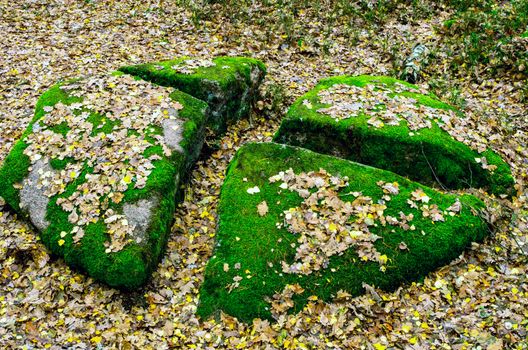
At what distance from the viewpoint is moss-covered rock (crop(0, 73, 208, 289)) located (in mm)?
5379

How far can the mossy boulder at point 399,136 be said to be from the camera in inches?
253

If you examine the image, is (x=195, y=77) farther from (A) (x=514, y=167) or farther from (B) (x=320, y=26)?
(A) (x=514, y=167)

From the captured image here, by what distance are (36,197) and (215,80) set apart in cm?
362

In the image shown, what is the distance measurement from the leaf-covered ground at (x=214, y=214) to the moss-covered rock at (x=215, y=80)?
0.38 meters

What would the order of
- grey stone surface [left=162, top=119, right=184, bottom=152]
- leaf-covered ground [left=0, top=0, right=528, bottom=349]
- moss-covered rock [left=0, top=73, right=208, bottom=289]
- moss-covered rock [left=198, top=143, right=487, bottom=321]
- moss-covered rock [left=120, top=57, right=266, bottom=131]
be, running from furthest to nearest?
moss-covered rock [left=120, top=57, right=266, bottom=131], grey stone surface [left=162, top=119, right=184, bottom=152], moss-covered rock [left=0, top=73, right=208, bottom=289], moss-covered rock [left=198, top=143, right=487, bottom=321], leaf-covered ground [left=0, top=0, right=528, bottom=349]

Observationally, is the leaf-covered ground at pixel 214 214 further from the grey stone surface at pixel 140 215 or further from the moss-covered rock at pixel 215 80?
the grey stone surface at pixel 140 215

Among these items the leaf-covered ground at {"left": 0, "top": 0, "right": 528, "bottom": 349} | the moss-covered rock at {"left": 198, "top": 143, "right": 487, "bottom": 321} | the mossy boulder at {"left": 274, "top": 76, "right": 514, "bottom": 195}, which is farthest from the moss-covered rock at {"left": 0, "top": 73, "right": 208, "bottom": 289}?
the mossy boulder at {"left": 274, "top": 76, "right": 514, "bottom": 195}

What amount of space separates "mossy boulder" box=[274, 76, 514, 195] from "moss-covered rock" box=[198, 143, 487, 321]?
0.71 metres

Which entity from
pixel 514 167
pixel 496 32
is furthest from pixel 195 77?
pixel 496 32

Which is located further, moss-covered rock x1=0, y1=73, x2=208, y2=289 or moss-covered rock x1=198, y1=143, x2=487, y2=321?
moss-covered rock x1=0, y1=73, x2=208, y2=289

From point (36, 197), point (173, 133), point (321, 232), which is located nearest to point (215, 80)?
point (173, 133)

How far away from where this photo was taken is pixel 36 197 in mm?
5898

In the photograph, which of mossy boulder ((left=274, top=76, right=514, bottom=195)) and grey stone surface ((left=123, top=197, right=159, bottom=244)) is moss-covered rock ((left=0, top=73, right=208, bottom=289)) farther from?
mossy boulder ((left=274, top=76, right=514, bottom=195))

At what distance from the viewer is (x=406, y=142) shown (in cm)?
651
